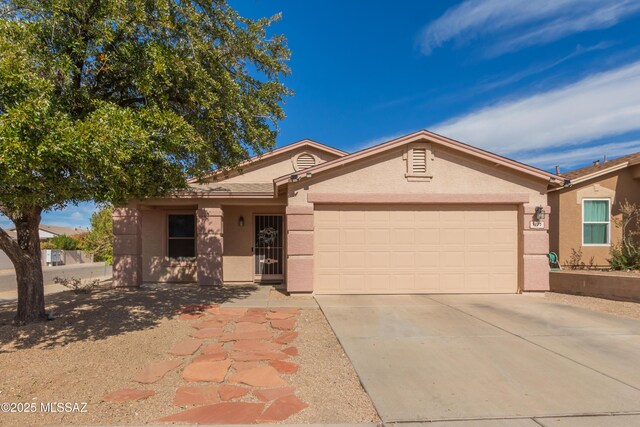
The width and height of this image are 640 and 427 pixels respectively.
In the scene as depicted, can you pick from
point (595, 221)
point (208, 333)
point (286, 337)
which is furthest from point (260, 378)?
point (595, 221)

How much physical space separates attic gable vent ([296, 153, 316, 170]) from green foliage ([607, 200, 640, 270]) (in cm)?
1027

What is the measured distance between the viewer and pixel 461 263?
32.9ft

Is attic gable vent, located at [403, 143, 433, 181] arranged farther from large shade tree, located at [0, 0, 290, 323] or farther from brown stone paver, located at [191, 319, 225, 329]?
brown stone paver, located at [191, 319, 225, 329]

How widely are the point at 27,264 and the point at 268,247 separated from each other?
6.83 meters

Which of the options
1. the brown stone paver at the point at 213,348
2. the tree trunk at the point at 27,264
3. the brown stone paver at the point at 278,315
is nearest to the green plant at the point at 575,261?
the brown stone paver at the point at 278,315

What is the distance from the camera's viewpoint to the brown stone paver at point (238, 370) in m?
3.57

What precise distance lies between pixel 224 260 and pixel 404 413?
9.53 m

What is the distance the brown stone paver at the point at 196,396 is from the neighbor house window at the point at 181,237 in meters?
8.66

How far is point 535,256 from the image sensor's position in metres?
9.82

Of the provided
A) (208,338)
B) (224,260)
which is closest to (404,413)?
(208,338)

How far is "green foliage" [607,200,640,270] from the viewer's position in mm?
11117

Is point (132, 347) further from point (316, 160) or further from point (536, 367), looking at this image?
point (316, 160)

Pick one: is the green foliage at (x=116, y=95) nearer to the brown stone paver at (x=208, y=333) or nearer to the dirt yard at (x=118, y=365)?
the dirt yard at (x=118, y=365)

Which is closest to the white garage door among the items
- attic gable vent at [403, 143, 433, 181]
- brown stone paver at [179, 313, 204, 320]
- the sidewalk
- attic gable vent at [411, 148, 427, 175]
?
attic gable vent at [403, 143, 433, 181]
